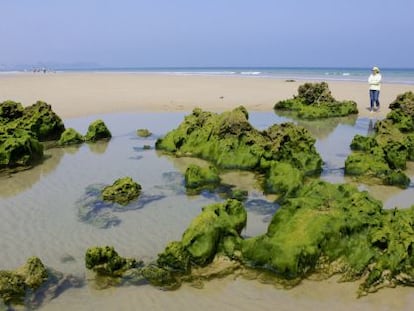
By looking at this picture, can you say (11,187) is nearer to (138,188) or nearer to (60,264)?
(138,188)

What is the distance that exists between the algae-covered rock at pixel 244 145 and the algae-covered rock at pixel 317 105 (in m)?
8.29

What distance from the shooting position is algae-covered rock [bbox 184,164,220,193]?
941cm

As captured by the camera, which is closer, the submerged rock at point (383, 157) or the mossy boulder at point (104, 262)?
the mossy boulder at point (104, 262)

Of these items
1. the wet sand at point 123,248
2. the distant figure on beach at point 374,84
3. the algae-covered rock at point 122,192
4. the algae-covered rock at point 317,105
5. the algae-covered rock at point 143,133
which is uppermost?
the distant figure on beach at point 374,84

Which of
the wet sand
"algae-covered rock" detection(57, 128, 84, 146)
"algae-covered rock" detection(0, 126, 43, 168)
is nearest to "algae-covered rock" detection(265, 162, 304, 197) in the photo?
the wet sand

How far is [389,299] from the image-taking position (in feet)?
17.2

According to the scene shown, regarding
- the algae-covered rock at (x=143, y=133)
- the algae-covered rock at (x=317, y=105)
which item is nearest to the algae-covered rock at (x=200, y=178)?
the algae-covered rock at (x=143, y=133)

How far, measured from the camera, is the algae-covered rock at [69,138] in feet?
45.5

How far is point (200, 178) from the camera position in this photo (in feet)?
31.1

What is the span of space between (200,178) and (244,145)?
2.21m

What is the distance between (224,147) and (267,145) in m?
1.12

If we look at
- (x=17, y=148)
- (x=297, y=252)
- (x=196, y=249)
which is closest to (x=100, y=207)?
(x=196, y=249)

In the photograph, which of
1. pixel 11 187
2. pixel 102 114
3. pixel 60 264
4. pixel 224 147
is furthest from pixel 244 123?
pixel 102 114

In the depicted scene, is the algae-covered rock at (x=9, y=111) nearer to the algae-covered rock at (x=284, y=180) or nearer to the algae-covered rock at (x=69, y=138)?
the algae-covered rock at (x=69, y=138)
